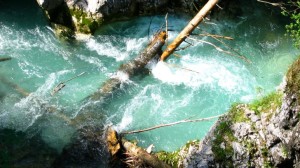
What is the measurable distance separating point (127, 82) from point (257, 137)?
3623mm

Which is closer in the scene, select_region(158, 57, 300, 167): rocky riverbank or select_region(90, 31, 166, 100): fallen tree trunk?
select_region(158, 57, 300, 167): rocky riverbank

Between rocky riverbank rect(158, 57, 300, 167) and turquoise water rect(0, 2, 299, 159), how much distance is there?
62.9 inches

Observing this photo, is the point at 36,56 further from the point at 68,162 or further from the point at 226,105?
the point at 226,105

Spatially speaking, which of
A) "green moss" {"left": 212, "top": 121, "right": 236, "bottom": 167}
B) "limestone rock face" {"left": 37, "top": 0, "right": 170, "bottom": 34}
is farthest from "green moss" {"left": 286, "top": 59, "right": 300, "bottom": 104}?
"limestone rock face" {"left": 37, "top": 0, "right": 170, "bottom": 34}

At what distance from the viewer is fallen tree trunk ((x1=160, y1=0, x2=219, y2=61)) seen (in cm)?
788

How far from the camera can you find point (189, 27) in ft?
26.6

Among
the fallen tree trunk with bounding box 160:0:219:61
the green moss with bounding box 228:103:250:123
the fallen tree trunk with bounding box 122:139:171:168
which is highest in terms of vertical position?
the fallen tree trunk with bounding box 160:0:219:61

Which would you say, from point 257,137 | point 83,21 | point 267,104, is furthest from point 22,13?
point 257,137

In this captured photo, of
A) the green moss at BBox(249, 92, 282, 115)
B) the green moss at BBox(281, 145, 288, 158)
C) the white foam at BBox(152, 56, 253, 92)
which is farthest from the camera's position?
the white foam at BBox(152, 56, 253, 92)

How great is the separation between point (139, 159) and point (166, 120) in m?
1.66

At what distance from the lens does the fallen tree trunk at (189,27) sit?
25.9 ft

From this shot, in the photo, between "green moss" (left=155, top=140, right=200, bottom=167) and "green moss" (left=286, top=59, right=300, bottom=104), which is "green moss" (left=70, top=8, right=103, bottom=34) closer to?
→ "green moss" (left=155, top=140, right=200, bottom=167)

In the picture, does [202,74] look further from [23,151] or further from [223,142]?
[23,151]

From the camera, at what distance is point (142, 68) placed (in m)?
8.32
